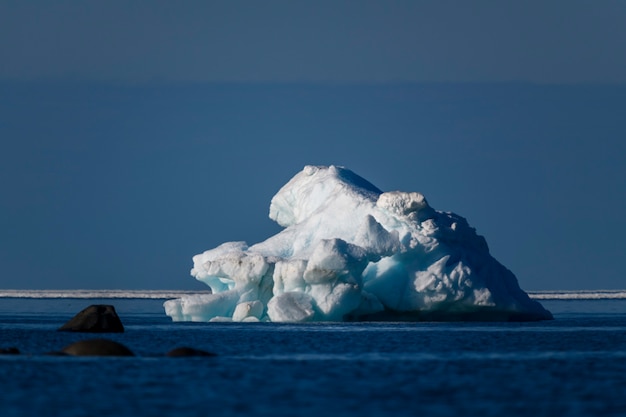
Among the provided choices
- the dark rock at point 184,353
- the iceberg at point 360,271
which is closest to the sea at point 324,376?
the dark rock at point 184,353

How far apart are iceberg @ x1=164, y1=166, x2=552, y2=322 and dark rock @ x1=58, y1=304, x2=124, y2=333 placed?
22.9ft

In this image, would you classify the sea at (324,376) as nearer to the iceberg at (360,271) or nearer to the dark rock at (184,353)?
the dark rock at (184,353)

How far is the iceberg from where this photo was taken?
52.7m

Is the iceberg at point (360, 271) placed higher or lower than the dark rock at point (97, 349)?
higher

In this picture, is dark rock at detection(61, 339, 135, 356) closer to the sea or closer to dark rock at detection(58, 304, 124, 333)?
the sea

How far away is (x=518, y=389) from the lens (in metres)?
26.4

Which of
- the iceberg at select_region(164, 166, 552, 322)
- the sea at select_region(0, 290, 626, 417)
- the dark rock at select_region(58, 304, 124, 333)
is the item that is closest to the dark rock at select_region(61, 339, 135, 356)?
the sea at select_region(0, 290, 626, 417)

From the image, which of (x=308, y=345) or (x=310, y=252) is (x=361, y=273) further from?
(x=308, y=345)

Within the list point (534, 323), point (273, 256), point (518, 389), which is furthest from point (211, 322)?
point (518, 389)

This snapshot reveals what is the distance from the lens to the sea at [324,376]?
23.0 metres

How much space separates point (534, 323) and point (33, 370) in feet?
115

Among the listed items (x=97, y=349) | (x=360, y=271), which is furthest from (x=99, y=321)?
(x=97, y=349)

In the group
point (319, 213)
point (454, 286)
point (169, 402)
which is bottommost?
point (169, 402)

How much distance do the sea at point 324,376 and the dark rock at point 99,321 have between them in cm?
181
